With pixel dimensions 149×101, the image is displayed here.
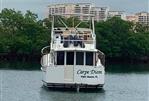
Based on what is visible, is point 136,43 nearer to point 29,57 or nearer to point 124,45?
point 124,45

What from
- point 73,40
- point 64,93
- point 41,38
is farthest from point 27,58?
point 64,93

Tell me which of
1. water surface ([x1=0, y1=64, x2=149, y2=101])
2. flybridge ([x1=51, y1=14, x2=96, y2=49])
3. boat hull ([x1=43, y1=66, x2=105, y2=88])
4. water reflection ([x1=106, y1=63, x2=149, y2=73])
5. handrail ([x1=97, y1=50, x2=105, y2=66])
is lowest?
water reflection ([x1=106, y1=63, x2=149, y2=73])

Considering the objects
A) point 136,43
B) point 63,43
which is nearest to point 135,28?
point 136,43

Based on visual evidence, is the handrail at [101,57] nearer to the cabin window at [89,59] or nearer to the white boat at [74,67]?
the white boat at [74,67]

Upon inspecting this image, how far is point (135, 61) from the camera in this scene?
426 ft

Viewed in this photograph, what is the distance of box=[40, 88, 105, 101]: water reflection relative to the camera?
44750mm

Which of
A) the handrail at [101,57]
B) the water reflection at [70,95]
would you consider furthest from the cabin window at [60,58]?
the handrail at [101,57]

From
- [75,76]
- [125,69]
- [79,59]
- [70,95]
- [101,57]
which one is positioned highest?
[79,59]

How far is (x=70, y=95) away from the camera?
4647cm

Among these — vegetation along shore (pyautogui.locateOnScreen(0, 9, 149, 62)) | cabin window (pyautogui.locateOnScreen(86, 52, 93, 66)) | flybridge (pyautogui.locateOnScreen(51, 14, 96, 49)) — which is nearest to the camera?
cabin window (pyautogui.locateOnScreen(86, 52, 93, 66))

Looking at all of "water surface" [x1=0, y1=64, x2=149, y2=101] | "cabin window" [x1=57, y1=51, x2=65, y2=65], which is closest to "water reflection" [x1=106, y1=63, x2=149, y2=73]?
"water surface" [x1=0, y1=64, x2=149, y2=101]

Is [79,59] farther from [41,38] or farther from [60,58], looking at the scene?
[41,38]

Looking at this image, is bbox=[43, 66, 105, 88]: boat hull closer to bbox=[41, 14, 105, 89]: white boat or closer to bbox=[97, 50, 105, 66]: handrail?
bbox=[41, 14, 105, 89]: white boat

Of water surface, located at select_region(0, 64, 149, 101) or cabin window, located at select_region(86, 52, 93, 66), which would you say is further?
cabin window, located at select_region(86, 52, 93, 66)
